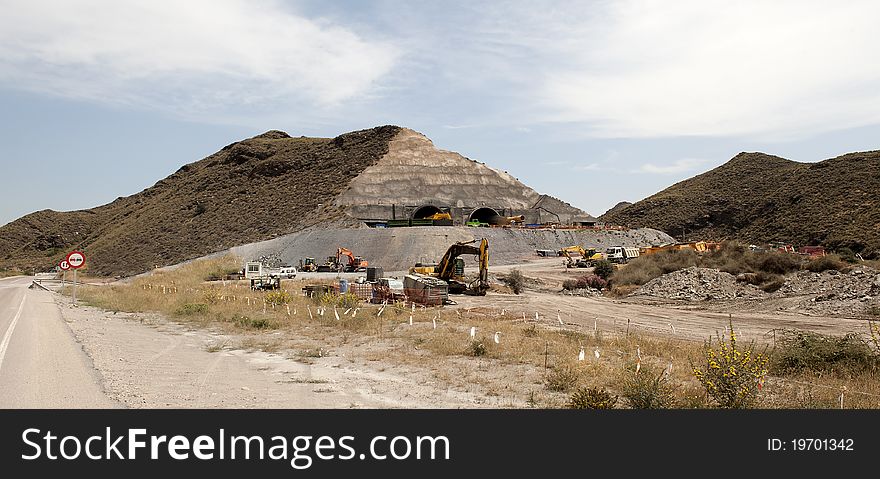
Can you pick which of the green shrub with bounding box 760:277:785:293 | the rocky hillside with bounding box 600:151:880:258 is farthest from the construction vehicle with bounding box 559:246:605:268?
the rocky hillside with bounding box 600:151:880:258

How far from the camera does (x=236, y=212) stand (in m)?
97.4

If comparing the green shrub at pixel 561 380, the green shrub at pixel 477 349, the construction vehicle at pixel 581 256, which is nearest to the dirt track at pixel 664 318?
the green shrub at pixel 477 349

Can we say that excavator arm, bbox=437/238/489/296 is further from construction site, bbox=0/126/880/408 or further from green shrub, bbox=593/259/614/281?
green shrub, bbox=593/259/614/281

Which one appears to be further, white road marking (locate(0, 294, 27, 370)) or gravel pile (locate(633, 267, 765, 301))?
gravel pile (locate(633, 267, 765, 301))

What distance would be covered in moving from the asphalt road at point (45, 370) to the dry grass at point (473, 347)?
12.7ft

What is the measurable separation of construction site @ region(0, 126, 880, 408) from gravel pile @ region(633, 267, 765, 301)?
134 mm

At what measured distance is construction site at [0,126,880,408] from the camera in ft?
37.3

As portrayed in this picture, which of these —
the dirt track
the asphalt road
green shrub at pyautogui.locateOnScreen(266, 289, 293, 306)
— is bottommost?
the dirt track

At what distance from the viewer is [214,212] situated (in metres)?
100

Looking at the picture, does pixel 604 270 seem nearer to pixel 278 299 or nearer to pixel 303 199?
pixel 278 299

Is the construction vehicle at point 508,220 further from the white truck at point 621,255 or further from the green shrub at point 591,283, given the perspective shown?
the green shrub at point 591,283

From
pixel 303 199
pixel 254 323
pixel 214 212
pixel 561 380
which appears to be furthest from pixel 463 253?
pixel 214 212

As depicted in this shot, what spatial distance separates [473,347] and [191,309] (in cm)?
1445

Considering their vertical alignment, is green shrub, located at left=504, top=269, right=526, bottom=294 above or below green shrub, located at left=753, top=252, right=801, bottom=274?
below
